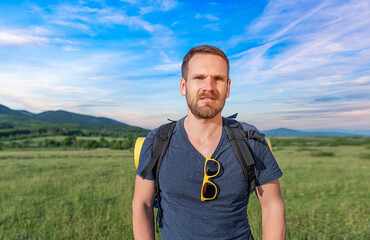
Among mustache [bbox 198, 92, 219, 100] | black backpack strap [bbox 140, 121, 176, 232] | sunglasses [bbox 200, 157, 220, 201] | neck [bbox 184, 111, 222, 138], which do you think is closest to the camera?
sunglasses [bbox 200, 157, 220, 201]

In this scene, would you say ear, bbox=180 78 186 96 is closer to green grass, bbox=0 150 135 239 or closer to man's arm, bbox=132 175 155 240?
man's arm, bbox=132 175 155 240

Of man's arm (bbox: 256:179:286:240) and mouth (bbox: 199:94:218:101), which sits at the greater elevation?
mouth (bbox: 199:94:218:101)

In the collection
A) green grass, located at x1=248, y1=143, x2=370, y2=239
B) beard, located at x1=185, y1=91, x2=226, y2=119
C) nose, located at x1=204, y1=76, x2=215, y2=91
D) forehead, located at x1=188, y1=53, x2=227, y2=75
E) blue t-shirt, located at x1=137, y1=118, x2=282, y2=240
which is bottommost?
green grass, located at x1=248, y1=143, x2=370, y2=239

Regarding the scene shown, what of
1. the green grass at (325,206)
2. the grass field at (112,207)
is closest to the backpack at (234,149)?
the green grass at (325,206)

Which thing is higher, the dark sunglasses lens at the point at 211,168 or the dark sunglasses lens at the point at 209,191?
the dark sunglasses lens at the point at 211,168

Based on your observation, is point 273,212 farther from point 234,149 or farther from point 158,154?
point 158,154

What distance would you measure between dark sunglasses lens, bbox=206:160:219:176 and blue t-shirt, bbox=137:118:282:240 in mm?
61

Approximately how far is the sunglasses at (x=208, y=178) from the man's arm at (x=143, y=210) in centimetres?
70

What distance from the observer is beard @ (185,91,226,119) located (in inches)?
114

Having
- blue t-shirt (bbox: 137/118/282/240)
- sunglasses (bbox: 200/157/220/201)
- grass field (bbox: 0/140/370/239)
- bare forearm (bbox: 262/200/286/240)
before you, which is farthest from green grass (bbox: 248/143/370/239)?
sunglasses (bbox: 200/157/220/201)

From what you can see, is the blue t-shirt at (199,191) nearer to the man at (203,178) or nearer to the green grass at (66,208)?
the man at (203,178)

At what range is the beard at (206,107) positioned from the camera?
2.90 metres

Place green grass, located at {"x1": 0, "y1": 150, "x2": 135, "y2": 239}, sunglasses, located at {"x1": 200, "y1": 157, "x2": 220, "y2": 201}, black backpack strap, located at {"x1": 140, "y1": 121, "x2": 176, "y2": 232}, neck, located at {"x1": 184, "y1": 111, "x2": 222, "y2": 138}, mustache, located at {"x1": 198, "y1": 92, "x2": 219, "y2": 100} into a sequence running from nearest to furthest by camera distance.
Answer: sunglasses, located at {"x1": 200, "y1": 157, "x2": 220, "y2": 201} → mustache, located at {"x1": 198, "y1": 92, "x2": 219, "y2": 100} → black backpack strap, located at {"x1": 140, "y1": 121, "x2": 176, "y2": 232} → neck, located at {"x1": 184, "y1": 111, "x2": 222, "y2": 138} → green grass, located at {"x1": 0, "y1": 150, "x2": 135, "y2": 239}

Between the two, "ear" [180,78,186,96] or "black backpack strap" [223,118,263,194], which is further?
"ear" [180,78,186,96]
